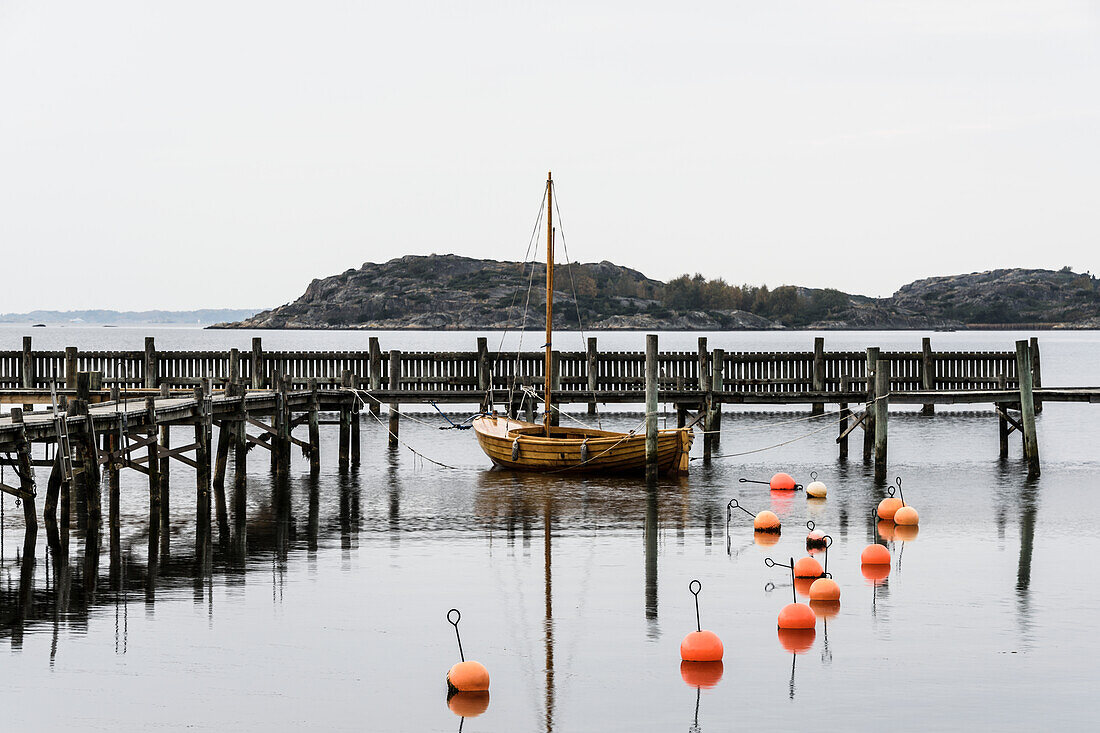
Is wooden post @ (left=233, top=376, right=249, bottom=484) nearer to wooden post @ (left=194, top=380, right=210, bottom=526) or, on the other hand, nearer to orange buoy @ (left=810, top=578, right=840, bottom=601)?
wooden post @ (left=194, top=380, right=210, bottom=526)

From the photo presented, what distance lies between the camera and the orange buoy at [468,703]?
14305 millimetres

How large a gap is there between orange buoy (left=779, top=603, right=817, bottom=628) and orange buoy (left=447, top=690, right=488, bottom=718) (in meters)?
4.72

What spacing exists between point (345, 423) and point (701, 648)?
2354 cm

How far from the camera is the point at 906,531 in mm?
25953

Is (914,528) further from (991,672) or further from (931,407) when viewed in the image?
(931,407)

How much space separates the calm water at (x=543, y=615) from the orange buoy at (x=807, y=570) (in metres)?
0.56

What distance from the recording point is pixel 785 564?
22.3 m

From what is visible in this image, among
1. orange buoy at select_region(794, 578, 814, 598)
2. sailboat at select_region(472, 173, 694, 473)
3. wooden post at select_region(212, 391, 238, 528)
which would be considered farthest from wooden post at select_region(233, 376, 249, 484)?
orange buoy at select_region(794, 578, 814, 598)

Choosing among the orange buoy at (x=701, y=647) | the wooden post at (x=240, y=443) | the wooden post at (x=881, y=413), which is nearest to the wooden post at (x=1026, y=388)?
the wooden post at (x=881, y=413)

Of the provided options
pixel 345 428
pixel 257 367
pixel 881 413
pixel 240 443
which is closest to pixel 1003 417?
pixel 881 413

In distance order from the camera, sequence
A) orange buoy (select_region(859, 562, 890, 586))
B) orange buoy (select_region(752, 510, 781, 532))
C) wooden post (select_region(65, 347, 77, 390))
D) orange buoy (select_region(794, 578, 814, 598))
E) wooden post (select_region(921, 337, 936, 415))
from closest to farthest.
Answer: orange buoy (select_region(794, 578, 814, 598))
orange buoy (select_region(859, 562, 890, 586))
orange buoy (select_region(752, 510, 781, 532))
wooden post (select_region(65, 347, 77, 390))
wooden post (select_region(921, 337, 936, 415))

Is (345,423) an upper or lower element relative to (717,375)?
lower

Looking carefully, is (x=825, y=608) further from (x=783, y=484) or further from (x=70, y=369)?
(x=70, y=369)

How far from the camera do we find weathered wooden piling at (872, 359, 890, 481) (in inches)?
1271
